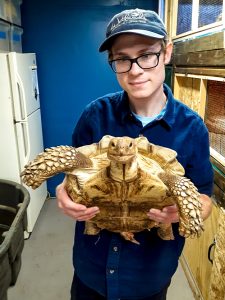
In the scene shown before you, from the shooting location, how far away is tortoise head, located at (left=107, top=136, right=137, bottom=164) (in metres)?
0.87

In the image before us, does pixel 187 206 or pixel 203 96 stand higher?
pixel 203 96

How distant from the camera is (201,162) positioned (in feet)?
3.64

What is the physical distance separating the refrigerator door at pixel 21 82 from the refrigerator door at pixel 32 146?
104 millimetres

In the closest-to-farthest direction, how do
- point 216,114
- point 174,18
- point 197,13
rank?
point 216,114, point 197,13, point 174,18

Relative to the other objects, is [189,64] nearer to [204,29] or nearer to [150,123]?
[204,29]

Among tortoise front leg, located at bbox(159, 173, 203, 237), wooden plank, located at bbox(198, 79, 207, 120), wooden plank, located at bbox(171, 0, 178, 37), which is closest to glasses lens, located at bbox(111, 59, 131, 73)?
tortoise front leg, located at bbox(159, 173, 203, 237)

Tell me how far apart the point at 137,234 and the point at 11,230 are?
40.2 inches

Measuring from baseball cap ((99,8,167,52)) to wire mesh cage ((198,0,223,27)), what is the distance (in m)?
0.88

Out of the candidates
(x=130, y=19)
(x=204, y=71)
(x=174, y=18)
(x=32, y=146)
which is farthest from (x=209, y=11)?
(x=32, y=146)

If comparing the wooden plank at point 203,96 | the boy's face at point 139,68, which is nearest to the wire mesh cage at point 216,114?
the wooden plank at point 203,96

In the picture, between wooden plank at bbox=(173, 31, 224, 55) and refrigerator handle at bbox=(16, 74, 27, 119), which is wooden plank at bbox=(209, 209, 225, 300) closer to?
wooden plank at bbox=(173, 31, 224, 55)

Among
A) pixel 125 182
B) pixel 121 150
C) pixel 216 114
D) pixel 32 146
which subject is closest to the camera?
pixel 121 150

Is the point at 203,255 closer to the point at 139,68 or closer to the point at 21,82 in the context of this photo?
the point at 139,68

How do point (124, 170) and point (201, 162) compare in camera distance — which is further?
point (201, 162)
